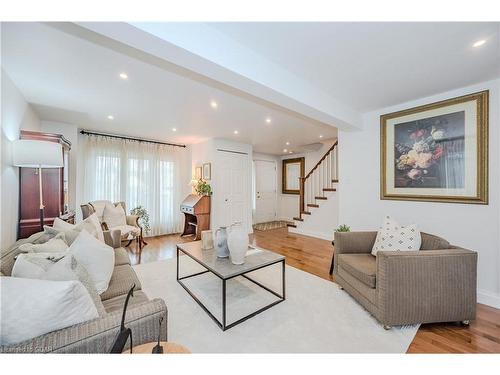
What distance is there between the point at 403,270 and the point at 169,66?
2.78 m

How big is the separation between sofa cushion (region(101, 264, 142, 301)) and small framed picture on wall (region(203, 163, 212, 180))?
3.20m

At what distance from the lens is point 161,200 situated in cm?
530

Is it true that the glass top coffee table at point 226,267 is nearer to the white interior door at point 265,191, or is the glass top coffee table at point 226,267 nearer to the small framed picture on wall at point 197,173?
the small framed picture on wall at point 197,173

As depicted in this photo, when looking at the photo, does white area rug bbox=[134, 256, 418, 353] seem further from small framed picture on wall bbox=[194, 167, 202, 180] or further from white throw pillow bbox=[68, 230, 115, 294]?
small framed picture on wall bbox=[194, 167, 202, 180]

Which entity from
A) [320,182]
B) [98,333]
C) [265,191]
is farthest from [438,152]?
[265,191]

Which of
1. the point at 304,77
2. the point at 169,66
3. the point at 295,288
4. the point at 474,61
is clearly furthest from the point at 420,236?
the point at 169,66

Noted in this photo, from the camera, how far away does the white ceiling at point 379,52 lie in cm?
148

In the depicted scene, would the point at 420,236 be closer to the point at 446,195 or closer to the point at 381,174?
the point at 446,195

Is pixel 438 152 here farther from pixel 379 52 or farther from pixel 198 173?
pixel 198 173

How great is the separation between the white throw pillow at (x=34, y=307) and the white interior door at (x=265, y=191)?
616cm

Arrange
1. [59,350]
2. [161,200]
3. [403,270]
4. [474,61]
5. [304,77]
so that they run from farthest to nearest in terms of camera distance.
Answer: [161,200] < [304,77] < [474,61] < [403,270] < [59,350]

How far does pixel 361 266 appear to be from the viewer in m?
2.08

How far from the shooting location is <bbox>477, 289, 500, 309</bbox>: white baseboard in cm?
215
